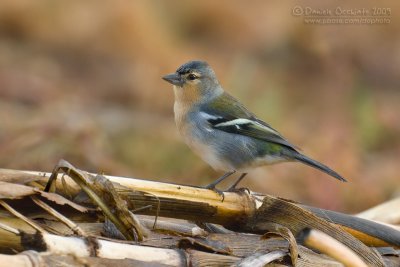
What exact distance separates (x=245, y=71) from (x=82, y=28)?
92.1 inches

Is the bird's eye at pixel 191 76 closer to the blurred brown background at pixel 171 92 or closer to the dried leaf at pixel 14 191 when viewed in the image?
the blurred brown background at pixel 171 92

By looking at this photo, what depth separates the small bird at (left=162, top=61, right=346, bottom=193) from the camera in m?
5.41

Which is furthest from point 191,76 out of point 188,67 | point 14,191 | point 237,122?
point 14,191

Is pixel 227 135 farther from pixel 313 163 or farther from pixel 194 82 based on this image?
pixel 313 163

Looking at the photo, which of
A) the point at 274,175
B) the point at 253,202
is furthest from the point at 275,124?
the point at 253,202

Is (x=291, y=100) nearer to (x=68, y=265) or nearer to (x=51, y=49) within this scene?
(x=51, y=49)

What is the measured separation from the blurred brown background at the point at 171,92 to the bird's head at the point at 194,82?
3.17 ft

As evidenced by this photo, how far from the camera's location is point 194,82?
19.5ft

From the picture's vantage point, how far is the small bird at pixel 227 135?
541 centimetres

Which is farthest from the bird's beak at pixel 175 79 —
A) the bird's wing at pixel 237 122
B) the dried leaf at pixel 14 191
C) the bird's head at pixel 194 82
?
the dried leaf at pixel 14 191

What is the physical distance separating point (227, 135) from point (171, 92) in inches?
165

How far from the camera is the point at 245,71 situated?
8852 mm

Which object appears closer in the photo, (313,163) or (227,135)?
(313,163)

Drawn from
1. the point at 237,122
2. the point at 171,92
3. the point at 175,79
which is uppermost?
the point at 171,92
